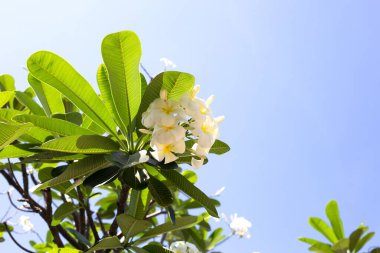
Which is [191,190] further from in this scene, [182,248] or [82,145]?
[182,248]

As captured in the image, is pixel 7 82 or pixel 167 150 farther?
pixel 7 82

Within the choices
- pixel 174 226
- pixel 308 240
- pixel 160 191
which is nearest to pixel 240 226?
pixel 308 240

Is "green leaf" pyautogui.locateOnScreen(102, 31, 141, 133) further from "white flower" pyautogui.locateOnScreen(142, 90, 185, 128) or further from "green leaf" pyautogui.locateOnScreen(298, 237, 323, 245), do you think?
"green leaf" pyautogui.locateOnScreen(298, 237, 323, 245)

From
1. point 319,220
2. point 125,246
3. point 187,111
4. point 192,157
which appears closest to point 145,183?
point 192,157

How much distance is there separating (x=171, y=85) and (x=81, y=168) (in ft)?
1.17

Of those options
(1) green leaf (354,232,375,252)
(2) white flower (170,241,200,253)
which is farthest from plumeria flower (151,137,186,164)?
(1) green leaf (354,232,375,252)

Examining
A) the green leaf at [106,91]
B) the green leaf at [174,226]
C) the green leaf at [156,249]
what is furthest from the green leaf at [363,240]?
the green leaf at [106,91]

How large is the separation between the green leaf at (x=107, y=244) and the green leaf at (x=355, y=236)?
6.92 ft

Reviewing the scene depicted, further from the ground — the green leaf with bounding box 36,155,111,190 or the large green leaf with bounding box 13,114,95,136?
the large green leaf with bounding box 13,114,95,136

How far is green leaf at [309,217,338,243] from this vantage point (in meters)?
3.13

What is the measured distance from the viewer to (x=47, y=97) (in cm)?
156

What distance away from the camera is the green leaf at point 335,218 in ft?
10.1

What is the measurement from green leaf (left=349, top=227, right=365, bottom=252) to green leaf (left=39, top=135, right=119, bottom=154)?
234 centimetres

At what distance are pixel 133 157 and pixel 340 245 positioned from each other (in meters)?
2.40
